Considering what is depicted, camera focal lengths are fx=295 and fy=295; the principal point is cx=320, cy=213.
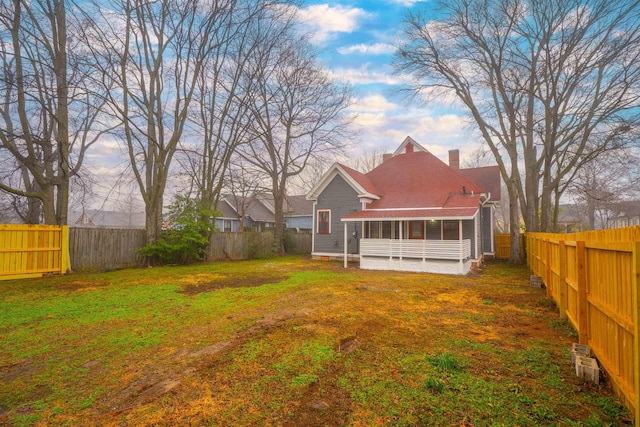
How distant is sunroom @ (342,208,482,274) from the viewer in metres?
11.9

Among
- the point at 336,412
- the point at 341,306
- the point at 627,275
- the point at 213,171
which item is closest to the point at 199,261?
the point at 213,171

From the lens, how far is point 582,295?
3799 millimetres

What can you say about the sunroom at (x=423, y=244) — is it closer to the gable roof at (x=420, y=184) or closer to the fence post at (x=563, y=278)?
the gable roof at (x=420, y=184)

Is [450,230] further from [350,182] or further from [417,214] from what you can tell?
[350,182]

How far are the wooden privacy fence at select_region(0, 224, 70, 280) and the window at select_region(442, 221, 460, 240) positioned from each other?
15.9m

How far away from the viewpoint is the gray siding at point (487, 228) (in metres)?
17.6

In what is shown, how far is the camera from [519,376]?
3.38 metres

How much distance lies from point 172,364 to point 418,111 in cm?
1773

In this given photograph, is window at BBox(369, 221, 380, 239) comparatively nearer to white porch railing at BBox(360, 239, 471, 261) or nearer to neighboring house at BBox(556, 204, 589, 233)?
white porch railing at BBox(360, 239, 471, 261)

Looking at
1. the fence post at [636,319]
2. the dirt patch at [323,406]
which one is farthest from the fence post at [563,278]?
the dirt patch at [323,406]

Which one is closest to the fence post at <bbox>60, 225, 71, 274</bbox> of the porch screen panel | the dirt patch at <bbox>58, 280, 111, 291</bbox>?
the dirt patch at <bbox>58, 280, 111, 291</bbox>

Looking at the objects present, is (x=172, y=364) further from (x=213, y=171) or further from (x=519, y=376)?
(x=213, y=171)

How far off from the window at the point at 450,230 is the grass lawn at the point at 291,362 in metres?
7.16

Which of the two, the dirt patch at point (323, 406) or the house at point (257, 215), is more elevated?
the house at point (257, 215)
